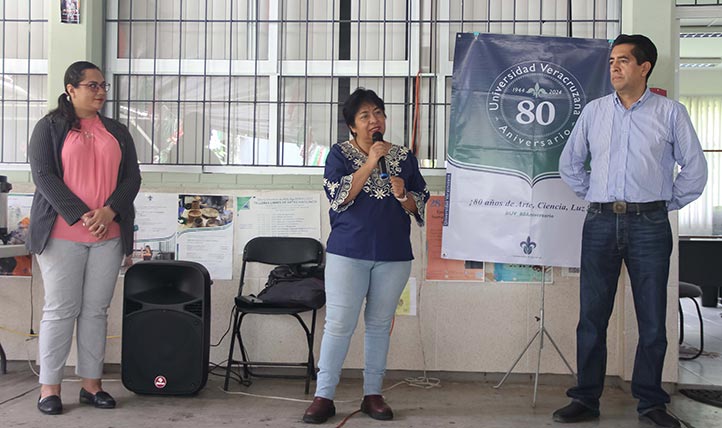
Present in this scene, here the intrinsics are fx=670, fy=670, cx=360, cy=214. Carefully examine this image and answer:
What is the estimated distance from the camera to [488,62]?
395 centimetres

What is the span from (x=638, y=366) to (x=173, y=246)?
2.69m

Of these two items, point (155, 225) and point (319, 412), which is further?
point (155, 225)

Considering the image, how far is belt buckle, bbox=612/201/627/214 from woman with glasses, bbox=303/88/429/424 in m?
0.91

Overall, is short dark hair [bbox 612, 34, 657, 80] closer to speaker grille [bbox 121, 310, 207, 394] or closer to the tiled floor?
the tiled floor

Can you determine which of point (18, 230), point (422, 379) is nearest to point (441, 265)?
point (422, 379)

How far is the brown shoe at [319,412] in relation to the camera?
3.08m

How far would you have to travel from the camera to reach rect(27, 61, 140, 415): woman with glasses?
3.21m

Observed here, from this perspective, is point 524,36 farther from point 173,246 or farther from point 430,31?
point 173,246

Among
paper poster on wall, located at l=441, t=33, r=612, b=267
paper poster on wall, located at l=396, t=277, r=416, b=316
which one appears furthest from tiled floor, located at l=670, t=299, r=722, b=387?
paper poster on wall, located at l=396, t=277, r=416, b=316

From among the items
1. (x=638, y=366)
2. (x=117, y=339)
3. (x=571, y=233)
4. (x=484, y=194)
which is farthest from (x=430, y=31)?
(x=117, y=339)

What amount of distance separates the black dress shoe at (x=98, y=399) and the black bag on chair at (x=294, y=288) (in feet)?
3.00

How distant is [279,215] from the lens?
13.5ft

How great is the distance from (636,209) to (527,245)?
2.77 feet

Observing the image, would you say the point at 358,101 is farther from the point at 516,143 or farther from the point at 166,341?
the point at 166,341
